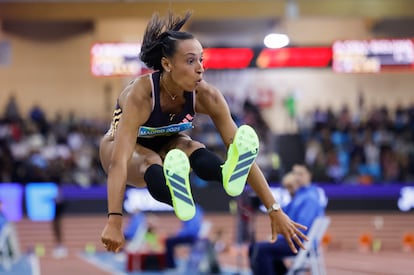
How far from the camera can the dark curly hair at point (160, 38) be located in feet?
16.6

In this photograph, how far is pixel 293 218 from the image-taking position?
8227mm

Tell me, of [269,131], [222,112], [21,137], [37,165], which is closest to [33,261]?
[37,165]

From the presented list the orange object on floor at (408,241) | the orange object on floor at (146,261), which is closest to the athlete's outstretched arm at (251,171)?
the orange object on floor at (146,261)

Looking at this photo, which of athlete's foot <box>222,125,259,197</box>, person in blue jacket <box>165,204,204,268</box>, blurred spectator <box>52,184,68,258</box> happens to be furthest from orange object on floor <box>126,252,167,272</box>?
athlete's foot <box>222,125,259,197</box>

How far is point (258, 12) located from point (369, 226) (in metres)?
6.05

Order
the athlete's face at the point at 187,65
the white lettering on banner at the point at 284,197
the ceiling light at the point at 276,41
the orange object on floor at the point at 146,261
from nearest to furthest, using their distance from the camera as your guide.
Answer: the athlete's face at the point at 187,65
the white lettering on banner at the point at 284,197
the orange object on floor at the point at 146,261
the ceiling light at the point at 276,41

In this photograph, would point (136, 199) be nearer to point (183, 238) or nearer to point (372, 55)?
point (183, 238)

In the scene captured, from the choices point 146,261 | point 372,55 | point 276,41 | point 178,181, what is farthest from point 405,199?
point 178,181

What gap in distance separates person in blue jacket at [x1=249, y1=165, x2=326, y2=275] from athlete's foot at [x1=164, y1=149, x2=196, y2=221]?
3.57 meters

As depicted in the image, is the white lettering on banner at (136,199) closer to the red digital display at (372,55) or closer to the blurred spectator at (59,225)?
the blurred spectator at (59,225)

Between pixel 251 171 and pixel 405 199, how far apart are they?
13729mm

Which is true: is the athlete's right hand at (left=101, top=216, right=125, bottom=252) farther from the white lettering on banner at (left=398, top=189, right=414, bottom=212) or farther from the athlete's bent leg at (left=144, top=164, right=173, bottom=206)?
the white lettering on banner at (left=398, top=189, right=414, bottom=212)

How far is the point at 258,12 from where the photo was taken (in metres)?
20.4

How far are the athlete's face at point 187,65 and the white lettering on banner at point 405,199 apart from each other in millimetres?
13881
